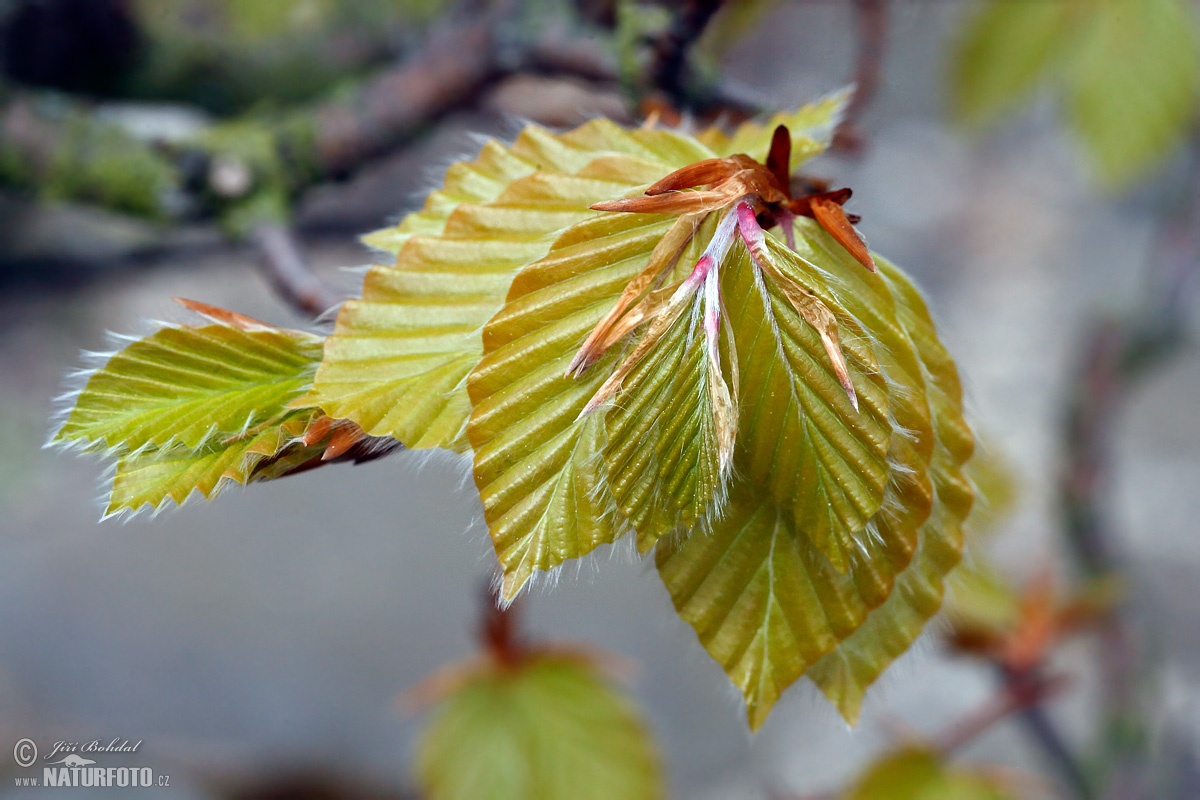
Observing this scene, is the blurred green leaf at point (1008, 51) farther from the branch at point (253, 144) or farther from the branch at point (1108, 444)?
the branch at point (253, 144)

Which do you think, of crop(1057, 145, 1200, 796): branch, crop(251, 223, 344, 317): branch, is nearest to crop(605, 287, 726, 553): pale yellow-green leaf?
crop(251, 223, 344, 317): branch

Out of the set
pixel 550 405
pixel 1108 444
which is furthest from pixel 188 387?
pixel 1108 444

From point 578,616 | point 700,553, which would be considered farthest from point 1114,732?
point 700,553

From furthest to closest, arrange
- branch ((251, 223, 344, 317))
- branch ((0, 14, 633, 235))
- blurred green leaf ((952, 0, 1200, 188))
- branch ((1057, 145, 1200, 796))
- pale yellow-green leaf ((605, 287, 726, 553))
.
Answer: branch ((1057, 145, 1200, 796)) < blurred green leaf ((952, 0, 1200, 188)) < branch ((0, 14, 633, 235)) < branch ((251, 223, 344, 317)) < pale yellow-green leaf ((605, 287, 726, 553))

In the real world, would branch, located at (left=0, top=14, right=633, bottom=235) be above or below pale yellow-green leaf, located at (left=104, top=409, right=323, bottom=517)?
above

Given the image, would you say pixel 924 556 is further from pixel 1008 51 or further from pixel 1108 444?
pixel 1108 444

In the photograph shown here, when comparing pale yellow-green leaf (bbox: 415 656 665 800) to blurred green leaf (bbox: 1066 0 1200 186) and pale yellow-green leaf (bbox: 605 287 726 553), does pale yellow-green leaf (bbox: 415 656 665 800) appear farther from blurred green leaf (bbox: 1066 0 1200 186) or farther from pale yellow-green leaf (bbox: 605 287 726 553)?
blurred green leaf (bbox: 1066 0 1200 186)

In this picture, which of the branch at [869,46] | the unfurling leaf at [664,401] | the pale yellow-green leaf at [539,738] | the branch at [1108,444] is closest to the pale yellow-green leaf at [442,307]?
the unfurling leaf at [664,401]
